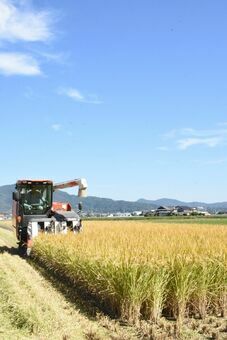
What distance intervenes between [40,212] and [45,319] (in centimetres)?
1347

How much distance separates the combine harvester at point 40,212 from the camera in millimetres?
20109

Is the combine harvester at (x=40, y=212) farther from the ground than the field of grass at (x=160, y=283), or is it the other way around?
the combine harvester at (x=40, y=212)

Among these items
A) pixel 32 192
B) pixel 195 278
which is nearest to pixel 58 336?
pixel 195 278

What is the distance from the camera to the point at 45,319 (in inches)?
328

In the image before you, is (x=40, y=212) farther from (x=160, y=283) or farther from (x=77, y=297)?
(x=160, y=283)

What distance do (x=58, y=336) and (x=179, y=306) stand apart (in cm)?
232

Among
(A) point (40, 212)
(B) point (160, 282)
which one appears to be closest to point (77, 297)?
(B) point (160, 282)

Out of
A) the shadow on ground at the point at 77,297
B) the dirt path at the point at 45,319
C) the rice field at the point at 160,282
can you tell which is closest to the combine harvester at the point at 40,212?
the shadow on ground at the point at 77,297

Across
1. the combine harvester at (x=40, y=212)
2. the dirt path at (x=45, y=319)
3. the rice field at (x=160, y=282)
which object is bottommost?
the dirt path at (x=45, y=319)

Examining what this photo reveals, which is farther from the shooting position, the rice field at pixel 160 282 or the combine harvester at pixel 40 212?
the combine harvester at pixel 40 212

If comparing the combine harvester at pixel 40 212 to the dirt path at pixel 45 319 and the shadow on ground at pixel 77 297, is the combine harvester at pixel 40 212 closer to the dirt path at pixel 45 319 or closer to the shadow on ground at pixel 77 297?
the shadow on ground at pixel 77 297

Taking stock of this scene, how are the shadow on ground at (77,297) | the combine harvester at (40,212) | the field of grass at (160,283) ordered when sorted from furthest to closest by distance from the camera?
the combine harvester at (40,212), the shadow on ground at (77,297), the field of grass at (160,283)

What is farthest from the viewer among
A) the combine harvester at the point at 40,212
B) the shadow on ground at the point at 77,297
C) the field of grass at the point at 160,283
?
the combine harvester at the point at 40,212

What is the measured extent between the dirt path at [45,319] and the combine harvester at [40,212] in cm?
815
